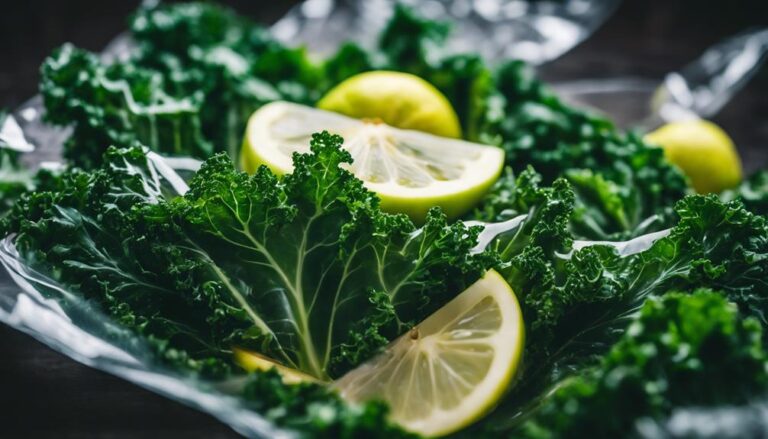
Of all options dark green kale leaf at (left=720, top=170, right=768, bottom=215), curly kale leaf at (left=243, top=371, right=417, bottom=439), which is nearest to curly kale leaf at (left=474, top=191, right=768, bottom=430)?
curly kale leaf at (left=243, top=371, right=417, bottom=439)

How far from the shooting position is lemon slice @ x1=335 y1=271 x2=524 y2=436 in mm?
1054

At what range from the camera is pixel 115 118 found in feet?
5.16

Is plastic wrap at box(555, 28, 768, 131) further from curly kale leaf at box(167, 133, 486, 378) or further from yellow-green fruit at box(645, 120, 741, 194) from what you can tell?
curly kale leaf at box(167, 133, 486, 378)

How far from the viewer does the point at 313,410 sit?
37.8 inches

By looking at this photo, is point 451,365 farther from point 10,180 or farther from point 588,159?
point 10,180

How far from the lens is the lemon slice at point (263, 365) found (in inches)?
44.0

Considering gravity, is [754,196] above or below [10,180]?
below

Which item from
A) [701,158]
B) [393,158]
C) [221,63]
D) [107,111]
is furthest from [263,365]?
[701,158]

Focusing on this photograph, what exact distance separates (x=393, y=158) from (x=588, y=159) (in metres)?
0.57

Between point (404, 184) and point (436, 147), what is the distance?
18 cm

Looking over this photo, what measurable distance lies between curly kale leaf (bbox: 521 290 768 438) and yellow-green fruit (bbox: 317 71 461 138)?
0.87m

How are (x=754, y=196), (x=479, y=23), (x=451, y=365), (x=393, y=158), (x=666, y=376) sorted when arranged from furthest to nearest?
(x=479, y=23)
(x=754, y=196)
(x=393, y=158)
(x=451, y=365)
(x=666, y=376)

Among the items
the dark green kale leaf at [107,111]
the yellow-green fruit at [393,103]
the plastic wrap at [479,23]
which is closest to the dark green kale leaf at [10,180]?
the dark green kale leaf at [107,111]

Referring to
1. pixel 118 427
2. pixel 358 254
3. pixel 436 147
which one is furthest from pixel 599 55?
pixel 118 427
